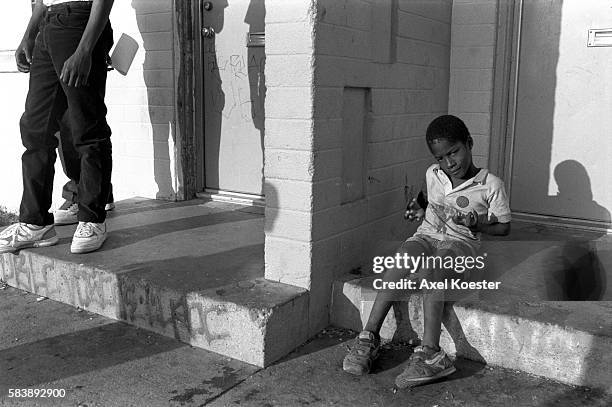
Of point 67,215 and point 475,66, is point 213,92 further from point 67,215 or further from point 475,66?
point 475,66

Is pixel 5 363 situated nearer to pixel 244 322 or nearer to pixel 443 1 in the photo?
pixel 244 322

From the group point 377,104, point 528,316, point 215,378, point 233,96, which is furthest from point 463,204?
point 233,96

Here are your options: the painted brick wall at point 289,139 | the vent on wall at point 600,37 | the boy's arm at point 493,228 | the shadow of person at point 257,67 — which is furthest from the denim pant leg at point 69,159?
the vent on wall at point 600,37

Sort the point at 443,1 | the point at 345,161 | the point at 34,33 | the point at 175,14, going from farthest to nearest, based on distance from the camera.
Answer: the point at 175,14 → the point at 443,1 → the point at 34,33 → the point at 345,161

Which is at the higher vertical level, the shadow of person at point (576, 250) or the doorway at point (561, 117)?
the doorway at point (561, 117)

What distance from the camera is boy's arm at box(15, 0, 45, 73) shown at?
13.2 feet

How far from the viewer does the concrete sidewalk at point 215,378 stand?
2.65m

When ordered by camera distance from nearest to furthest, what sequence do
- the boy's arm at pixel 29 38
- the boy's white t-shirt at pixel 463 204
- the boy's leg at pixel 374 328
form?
the boy's leg at pixel 374 328
the boy's white t-shirt at pixel 463 204
the boy's arm at pixel 29 38

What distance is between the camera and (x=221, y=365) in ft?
9.73

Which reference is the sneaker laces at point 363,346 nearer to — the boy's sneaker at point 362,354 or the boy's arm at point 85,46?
the boy's sneaker at point 362,354

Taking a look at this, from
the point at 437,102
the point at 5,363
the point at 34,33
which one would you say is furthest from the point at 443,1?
the point at 5,363

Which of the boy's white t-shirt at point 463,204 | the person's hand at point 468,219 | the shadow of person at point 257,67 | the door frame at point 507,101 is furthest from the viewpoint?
the shadow of person at point 257,67

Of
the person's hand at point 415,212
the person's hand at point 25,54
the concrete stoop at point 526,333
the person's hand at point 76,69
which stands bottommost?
the concrete stoop at point 526,333

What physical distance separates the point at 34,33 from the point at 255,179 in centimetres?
193
